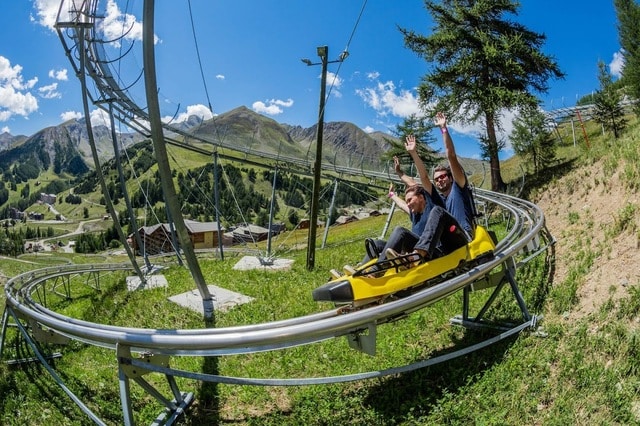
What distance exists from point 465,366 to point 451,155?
3049mm

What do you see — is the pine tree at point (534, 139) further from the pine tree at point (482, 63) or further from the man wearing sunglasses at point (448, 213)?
the man wearing sunglasses at point (448, 213)

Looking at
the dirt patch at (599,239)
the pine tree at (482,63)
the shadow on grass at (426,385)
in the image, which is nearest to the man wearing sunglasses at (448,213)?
the shadow on grass at (426,385)

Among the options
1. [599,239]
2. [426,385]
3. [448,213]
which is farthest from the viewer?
[599,239]

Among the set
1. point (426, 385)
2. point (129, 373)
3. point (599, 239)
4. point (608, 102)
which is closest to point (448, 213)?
point (426, 385)

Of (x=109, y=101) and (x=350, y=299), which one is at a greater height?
(x=109, y=101)

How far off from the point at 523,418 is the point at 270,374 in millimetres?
4183

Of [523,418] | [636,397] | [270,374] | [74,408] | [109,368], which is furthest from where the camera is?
[109,368]

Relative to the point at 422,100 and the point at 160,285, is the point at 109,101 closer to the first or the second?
the point at 160,285

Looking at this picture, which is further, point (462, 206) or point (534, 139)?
point (534, 139)

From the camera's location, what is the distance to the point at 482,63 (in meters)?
23.4

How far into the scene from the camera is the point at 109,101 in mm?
15906

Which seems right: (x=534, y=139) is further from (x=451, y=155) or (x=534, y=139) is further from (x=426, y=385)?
(x=426, y=385)

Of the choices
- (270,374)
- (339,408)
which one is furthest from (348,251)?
(339,408)

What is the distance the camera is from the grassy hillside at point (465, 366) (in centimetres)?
573
